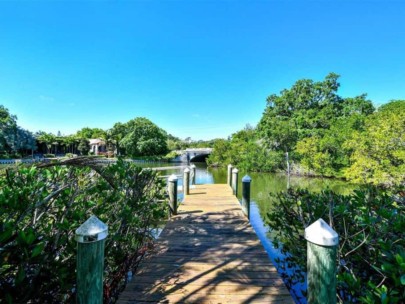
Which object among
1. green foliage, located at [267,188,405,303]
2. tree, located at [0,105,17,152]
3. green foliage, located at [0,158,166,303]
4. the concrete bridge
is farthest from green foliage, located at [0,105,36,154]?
green foliage, located at [267,188,405,303]

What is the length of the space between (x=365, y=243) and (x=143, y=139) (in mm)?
38124

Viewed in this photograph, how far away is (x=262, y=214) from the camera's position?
8.30 metres

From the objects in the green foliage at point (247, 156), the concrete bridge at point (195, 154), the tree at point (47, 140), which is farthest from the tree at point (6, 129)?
the green foliage at point (247, 156)

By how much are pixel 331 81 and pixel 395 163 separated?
1447cm

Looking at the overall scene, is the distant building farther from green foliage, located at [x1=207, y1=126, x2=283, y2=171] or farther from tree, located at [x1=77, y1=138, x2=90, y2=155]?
green foliage, located at [x1=207, y1=126, x2=283, y2=171]

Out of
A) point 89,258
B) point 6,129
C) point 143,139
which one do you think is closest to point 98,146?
point 143,139

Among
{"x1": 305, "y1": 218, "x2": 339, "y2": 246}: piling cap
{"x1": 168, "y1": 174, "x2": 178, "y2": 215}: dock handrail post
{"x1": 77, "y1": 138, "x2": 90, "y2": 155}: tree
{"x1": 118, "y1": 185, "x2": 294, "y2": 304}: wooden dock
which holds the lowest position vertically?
{"x1": 118, "y1": 185, "x2": 294, "y2": 304}: wooden dock

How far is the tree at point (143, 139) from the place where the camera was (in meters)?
37.7

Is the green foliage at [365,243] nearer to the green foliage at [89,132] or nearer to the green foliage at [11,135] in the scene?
the green foliage at [11,135]

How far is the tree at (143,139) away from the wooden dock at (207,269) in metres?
34.7

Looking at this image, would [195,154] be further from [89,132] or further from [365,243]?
[89,132]

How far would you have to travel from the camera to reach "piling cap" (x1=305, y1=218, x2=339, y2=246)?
1263 mm

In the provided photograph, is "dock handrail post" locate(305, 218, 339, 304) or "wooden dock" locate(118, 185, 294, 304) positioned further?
"wooden dock" locate(118, 185, 294, 304)

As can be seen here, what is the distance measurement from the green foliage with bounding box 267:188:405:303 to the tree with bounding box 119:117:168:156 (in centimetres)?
3634
